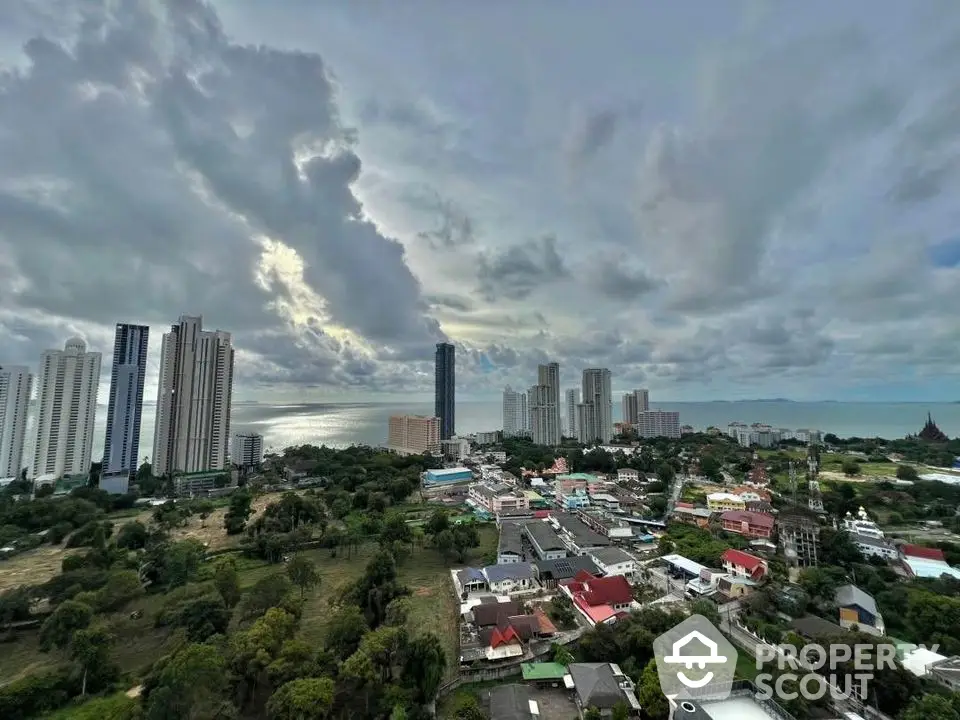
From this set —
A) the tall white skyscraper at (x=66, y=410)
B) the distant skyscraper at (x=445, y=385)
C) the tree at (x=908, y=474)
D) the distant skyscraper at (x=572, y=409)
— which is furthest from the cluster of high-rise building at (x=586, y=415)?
the tall white skyscraper at (x=66, y=410)

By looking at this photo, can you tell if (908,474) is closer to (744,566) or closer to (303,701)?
(744,566)

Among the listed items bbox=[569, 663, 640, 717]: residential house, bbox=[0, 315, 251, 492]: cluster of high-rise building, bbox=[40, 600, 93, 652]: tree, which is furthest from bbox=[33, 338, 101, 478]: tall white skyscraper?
bbox=[569, 663, 640, 717]: residential house

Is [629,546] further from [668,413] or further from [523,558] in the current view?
[668,413]

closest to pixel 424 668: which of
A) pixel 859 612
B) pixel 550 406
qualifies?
pixel 859 612

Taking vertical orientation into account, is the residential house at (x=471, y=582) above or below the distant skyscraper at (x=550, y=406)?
below

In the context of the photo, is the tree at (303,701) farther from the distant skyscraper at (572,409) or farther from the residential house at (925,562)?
the distant skyscraper at (572,409)

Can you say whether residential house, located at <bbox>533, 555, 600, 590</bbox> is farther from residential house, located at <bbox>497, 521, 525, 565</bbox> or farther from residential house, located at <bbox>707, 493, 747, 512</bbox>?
residential house, located at <bbox>707, 493, 747, 512</bbox>
